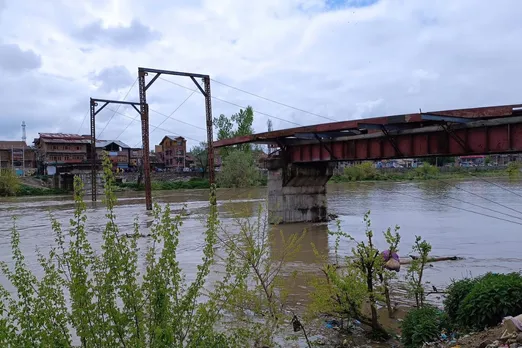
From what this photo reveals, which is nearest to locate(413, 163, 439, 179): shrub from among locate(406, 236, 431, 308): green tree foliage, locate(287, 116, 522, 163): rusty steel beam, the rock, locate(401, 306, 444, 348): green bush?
locate(287, 116, 522, 163): rusty steel beam

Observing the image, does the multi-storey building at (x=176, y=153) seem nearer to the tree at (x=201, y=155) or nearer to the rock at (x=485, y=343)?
the tree at (x=201, y=155)

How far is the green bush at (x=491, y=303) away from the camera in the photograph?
713cm

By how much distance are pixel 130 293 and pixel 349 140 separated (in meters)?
21.3

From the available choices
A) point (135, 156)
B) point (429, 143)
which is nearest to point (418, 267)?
point (429, 143)

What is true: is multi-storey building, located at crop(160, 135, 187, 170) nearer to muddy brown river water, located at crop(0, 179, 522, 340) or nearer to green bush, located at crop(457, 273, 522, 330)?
muddy brown river water, located at crop(0, 179, 522, 340)

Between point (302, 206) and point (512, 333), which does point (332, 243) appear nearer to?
point (302, 206)

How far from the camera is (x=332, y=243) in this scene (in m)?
20.9

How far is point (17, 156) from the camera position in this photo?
110 m

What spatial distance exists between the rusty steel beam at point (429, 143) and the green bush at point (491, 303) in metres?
11.8

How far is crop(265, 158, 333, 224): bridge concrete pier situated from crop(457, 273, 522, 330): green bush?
1969 cm

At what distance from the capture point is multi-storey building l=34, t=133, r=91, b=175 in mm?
101438

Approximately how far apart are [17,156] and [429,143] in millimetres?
108305

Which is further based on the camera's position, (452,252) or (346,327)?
(452,252)

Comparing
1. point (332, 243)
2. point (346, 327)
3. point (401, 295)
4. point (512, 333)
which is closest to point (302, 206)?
point (332, 243)
